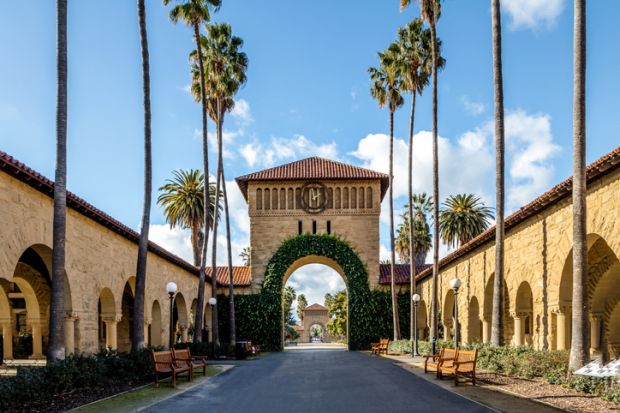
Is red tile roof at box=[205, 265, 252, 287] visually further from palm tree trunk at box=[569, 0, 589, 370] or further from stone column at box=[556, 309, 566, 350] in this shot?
palm tree trunk at box=[569, 0, 589, 370]

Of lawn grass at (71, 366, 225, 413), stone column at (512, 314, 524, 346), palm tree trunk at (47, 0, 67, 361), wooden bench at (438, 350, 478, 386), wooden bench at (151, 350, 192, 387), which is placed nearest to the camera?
lawn grass at (71, 366, 225, 413)

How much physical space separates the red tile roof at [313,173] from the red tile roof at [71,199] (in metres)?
16.9

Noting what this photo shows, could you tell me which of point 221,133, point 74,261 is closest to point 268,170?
point 221,133

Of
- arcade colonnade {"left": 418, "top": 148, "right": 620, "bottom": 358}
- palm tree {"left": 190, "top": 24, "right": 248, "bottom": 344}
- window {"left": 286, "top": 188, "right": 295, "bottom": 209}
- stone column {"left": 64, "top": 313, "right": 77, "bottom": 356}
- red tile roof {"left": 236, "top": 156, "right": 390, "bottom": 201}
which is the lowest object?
stone column {"left": 64, "top": 313, "right": 77, "bottom": 356}

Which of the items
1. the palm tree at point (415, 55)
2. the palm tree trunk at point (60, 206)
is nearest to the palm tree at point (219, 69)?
the palm tree at point (415, 55)

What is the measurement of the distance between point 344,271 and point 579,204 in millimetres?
30430

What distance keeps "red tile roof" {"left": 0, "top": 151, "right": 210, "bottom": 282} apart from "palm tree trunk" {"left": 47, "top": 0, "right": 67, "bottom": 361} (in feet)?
2.47

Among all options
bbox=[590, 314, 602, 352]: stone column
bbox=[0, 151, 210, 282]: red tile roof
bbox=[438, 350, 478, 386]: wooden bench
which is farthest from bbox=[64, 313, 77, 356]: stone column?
bbox=[590, 314, 602, 352]: stone column

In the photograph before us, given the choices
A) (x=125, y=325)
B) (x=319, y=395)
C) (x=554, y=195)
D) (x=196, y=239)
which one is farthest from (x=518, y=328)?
(x=196, y=239)

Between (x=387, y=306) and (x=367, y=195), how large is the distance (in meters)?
7.84

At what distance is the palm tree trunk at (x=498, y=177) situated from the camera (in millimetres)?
19453

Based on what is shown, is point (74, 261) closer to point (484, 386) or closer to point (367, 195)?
point (484, 386)

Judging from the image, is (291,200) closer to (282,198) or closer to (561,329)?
(282,198)

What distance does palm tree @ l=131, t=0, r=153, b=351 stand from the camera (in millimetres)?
19734
